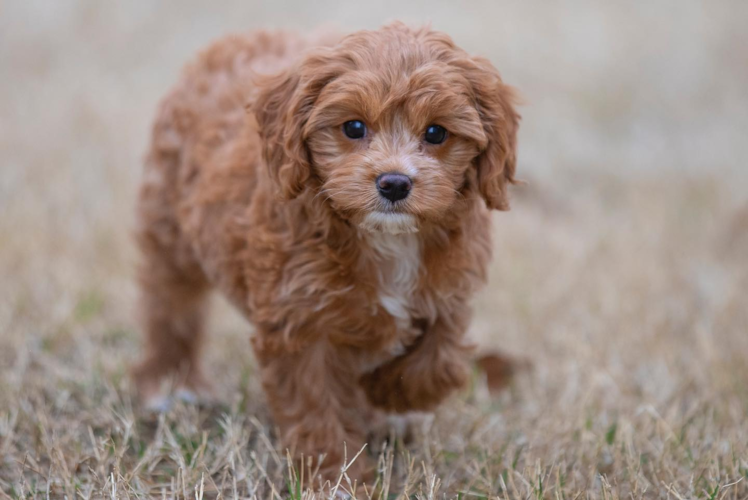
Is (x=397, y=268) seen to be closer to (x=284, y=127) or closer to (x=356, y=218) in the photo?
(x=356, y=218)

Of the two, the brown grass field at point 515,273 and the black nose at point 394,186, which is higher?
the black nose at point 394,186

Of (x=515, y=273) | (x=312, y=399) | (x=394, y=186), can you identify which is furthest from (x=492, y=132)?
(x=515, y=273)

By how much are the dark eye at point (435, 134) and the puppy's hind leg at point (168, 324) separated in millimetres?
2068

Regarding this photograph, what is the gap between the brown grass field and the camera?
4113 millimetres

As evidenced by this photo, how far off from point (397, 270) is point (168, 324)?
2084 millimetres

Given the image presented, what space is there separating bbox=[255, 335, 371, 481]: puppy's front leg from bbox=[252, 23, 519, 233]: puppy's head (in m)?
0.74

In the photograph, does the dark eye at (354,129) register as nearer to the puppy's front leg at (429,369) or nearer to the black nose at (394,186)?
the black nose at (394,186)

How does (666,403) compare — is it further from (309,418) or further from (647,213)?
(647,213)

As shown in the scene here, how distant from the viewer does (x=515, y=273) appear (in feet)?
23.6

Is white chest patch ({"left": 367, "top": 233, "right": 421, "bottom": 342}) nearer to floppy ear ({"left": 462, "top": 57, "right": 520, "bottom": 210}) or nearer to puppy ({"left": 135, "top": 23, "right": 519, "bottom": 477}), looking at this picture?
puppy ({"left": 135, "top": 23, "right": 519, "bottom": 477})

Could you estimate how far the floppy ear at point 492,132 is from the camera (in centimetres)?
363

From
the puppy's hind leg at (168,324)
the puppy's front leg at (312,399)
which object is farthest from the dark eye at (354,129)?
the puppy's hind leg at (168,324)

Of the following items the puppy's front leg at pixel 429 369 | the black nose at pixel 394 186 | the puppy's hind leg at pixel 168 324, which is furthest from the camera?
the puppy's hind leg at pixel 168 324

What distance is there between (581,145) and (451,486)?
22.8ft
